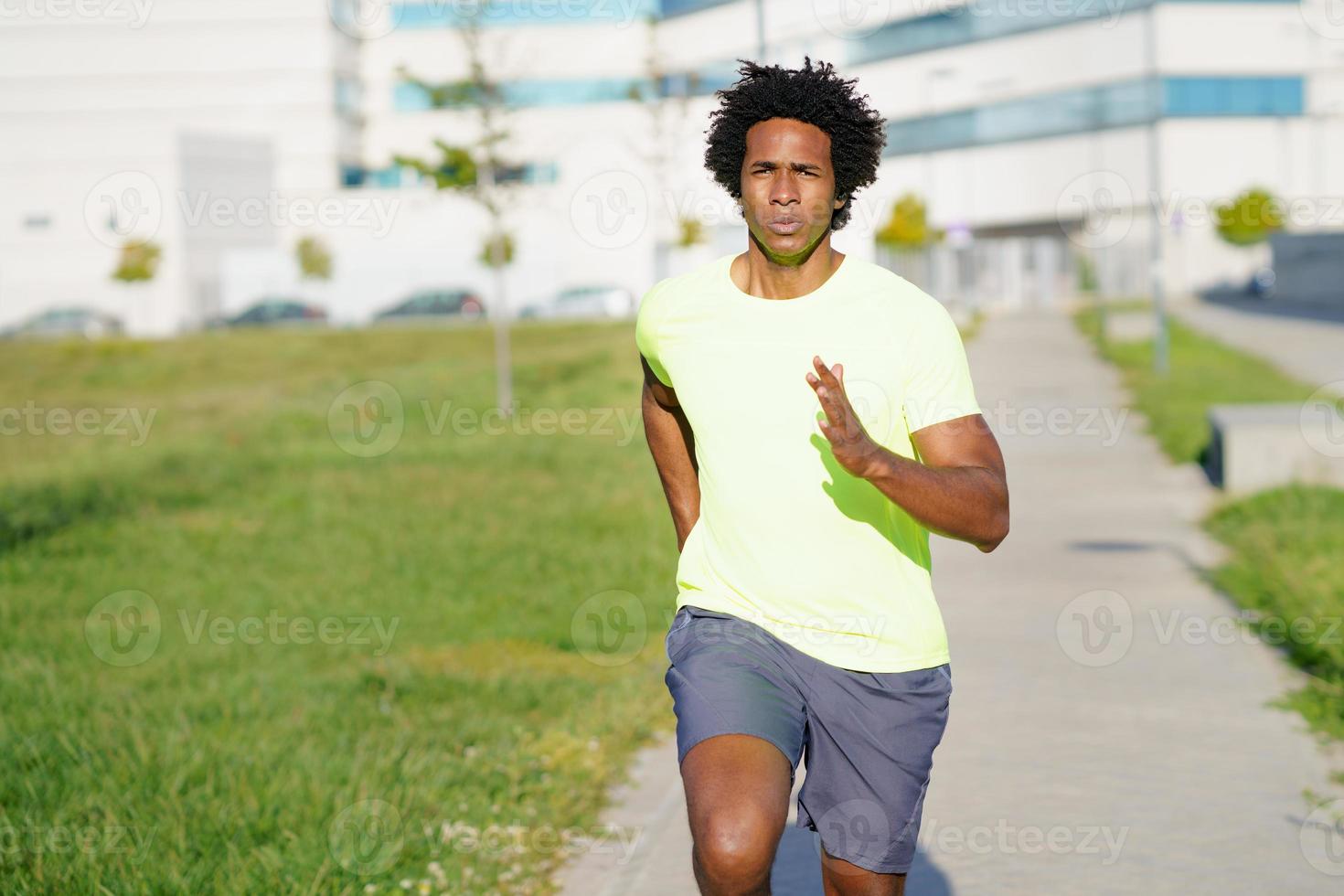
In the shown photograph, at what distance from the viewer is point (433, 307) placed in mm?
63062

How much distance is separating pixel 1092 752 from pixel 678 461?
3064 millimetres

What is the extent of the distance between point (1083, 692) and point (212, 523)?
7.73 m

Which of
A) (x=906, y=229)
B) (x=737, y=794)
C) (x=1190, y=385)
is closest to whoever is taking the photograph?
(x=737, y=794)

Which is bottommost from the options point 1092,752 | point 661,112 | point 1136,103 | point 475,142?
point 1092,752

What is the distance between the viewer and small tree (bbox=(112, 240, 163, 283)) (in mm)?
61219

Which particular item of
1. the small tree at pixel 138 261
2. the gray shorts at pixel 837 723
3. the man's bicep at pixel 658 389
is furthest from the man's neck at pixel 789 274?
the small tree at pixel 138 261

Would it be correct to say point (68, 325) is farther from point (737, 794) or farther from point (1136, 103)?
point (737, 794)

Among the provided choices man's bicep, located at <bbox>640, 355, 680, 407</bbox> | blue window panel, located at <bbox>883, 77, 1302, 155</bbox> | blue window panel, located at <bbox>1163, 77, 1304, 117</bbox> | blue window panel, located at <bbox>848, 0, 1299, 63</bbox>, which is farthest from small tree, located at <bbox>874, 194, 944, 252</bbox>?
man's bicep, located at <bbox>640, 355, 680, 407</bbox>

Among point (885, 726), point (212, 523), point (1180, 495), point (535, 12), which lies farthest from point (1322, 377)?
point (535, 12)

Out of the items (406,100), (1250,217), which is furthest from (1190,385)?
(406,100)

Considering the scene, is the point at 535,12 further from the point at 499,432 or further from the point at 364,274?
the point at 499,432

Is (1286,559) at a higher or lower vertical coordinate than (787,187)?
lower

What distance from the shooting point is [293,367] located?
39281 millimetres

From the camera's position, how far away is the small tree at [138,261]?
6122 cm
